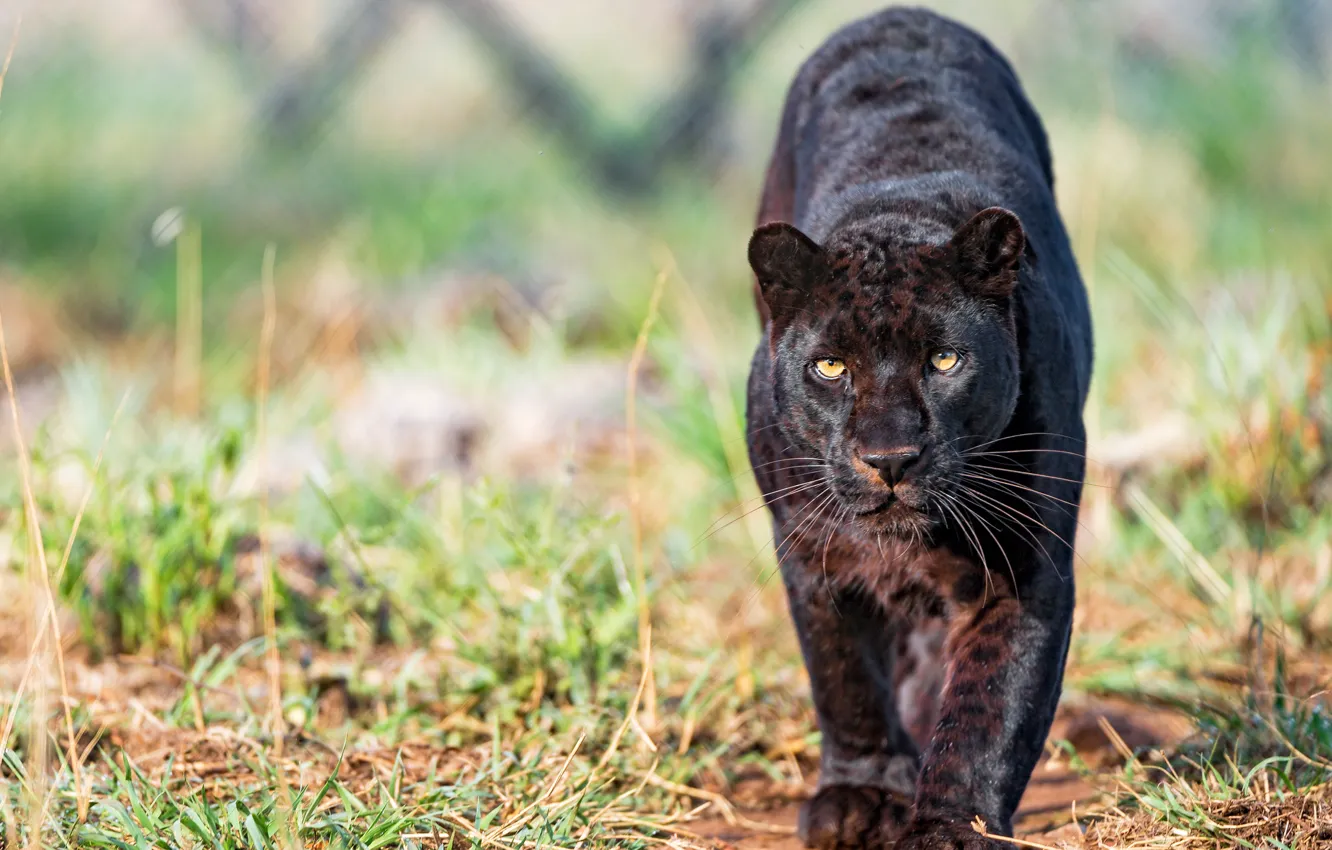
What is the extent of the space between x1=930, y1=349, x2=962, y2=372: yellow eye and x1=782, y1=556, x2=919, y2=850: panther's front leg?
61cm

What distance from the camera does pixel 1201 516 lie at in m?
4.72

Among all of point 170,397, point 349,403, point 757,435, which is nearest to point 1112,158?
point 349,403

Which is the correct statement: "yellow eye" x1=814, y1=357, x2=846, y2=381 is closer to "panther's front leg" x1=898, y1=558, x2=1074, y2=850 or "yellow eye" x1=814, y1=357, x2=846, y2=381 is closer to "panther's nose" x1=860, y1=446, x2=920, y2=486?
"panther's nose" x1=860, y1=446, x2=920, y2=486

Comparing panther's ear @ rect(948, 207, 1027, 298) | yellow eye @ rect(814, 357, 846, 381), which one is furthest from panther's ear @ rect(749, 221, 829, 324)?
panther's ear @ rect(948, 207, 1027, 298)

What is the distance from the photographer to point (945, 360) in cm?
263

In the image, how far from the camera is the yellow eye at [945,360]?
2627 millimetres

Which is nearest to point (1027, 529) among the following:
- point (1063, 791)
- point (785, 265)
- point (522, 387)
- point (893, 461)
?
point (893, 461)

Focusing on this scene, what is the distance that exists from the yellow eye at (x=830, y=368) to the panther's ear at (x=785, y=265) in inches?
5.8

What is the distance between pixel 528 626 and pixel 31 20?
9.31m

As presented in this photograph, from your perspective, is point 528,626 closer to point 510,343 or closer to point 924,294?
point 924,294

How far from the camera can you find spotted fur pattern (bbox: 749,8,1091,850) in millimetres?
2631

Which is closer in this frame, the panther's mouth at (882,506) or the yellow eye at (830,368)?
the panther's mouth at (882,506)

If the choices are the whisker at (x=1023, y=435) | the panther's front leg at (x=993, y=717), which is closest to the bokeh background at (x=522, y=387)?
the panther's front leg at (x=993, y=717)

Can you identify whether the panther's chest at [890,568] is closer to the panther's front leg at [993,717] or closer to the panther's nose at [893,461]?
the panther's front leg at [993,717]
